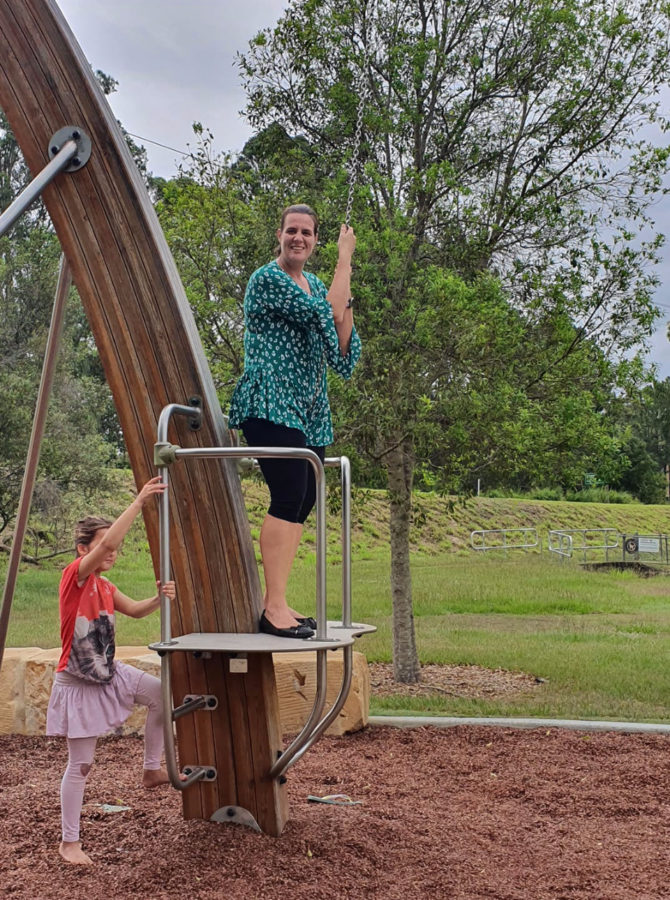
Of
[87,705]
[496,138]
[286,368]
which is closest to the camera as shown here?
[87,705]

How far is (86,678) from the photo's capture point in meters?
3.27

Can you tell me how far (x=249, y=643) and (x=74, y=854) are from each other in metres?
0.99

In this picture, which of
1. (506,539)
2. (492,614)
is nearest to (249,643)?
(492,614)

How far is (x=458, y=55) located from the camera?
24.0ft

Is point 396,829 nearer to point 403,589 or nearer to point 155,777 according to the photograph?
point 155,777

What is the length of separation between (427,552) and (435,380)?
46.5ft

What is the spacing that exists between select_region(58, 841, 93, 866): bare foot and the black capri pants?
1.27 m

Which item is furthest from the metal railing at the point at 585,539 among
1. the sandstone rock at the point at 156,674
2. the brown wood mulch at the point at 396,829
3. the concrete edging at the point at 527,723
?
the brown wood mulch at the point at 396,829

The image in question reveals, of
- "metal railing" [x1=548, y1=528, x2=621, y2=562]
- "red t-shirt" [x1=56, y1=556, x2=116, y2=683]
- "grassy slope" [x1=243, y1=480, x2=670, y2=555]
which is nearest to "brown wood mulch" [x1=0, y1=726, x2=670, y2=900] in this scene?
"red t-shirt" [x1=56, y1=556, x2=116, y2=683]

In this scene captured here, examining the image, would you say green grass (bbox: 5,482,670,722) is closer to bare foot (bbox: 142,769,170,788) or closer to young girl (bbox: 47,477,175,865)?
bare foot (bbox: 142,769,170,788)

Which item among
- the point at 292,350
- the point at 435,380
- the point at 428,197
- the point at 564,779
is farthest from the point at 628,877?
the point at 428,197

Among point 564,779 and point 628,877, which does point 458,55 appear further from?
point 628,877

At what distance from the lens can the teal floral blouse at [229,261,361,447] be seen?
3.28 meters

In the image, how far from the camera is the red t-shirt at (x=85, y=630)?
10.7 ft
